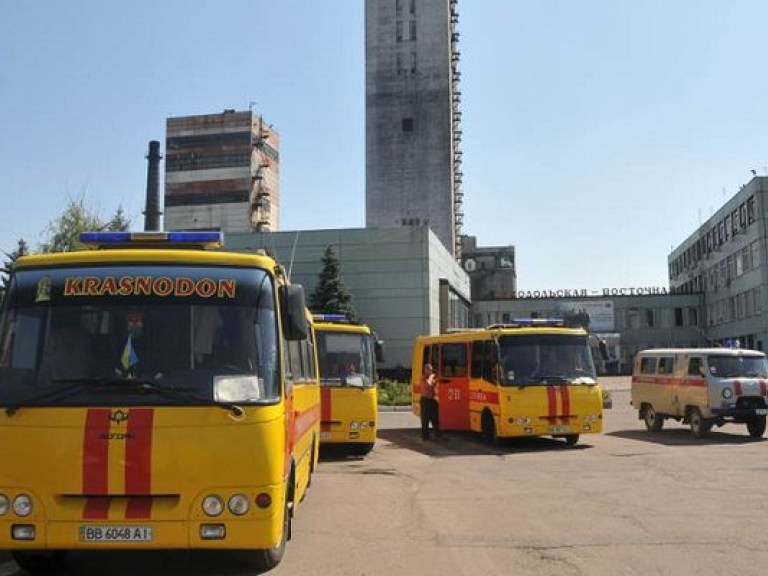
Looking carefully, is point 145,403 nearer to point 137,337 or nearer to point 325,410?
point 137,337

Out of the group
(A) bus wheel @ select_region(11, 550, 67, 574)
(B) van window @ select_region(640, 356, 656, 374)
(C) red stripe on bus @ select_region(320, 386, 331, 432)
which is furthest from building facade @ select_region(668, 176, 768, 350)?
(A) bus wheel @ select_region(11, 550, 67, 574)

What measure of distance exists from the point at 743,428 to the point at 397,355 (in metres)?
29.4

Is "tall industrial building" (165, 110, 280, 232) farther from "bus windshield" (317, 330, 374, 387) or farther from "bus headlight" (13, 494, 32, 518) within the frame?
"bus headlight" (13, 494, 32, 518)

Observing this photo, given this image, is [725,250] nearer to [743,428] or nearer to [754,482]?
[743,428]

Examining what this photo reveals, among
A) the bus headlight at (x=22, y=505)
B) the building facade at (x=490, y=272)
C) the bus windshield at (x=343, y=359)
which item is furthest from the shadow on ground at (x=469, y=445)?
the building facade at (x=490, y=272)

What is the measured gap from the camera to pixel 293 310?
670 centimetres

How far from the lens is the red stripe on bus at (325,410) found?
15.5 m

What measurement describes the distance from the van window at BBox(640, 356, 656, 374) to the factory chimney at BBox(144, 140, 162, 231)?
23.0 meters

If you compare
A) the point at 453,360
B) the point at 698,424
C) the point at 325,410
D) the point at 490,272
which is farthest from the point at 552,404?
the point at 490,272

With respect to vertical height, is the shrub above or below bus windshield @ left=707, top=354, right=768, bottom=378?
below

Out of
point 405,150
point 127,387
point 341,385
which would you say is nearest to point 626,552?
point 127,387

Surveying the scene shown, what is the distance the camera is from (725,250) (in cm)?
7469

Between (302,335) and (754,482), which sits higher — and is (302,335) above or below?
above

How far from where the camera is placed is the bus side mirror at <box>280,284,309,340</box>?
670 cm
